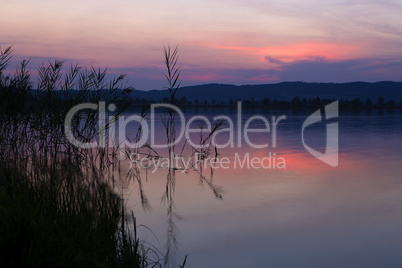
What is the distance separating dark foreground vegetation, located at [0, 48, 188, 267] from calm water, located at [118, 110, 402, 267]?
749mm

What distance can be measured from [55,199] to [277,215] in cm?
331

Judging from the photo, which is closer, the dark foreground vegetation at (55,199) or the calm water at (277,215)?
the dark foreground vegetation at (55,199)

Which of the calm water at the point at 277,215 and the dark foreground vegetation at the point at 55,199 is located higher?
the dark foreground vegetation at the point at 55,199

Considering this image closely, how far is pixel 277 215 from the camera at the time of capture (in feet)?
21.0

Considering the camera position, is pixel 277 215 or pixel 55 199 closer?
pixel 55 199

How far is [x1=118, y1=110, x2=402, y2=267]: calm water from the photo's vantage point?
4.87 m

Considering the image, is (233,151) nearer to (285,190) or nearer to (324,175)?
(324,175)

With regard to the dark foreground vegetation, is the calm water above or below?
below

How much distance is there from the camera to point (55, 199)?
14.3ft

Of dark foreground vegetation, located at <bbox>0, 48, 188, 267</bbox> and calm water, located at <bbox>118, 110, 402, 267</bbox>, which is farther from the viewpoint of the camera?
calm water, located at <bbox>118, 110, 402, 267</bbox>

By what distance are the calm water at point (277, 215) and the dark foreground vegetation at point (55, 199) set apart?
749 millimetres

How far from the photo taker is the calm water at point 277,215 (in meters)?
4.87

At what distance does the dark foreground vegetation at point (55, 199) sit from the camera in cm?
294

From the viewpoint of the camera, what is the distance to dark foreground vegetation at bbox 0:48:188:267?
9.64 feet
